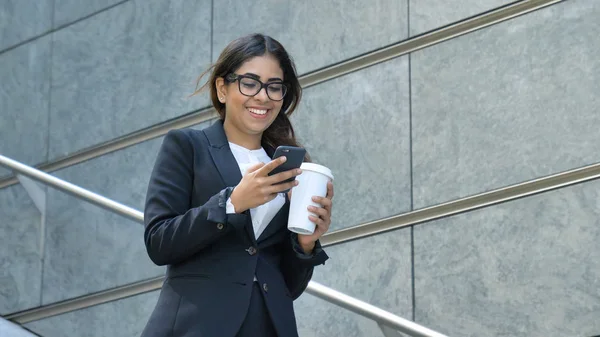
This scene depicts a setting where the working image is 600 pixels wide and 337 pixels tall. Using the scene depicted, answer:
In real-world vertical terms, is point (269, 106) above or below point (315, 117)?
below

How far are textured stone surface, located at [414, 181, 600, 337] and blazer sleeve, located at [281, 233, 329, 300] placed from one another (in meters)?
1.37

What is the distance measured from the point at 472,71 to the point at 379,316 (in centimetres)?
118

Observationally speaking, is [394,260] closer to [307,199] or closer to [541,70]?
[541,70]

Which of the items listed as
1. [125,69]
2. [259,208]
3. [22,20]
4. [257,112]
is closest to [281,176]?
[259,208]

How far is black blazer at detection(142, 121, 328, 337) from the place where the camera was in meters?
2.76

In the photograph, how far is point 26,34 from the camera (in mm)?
6895

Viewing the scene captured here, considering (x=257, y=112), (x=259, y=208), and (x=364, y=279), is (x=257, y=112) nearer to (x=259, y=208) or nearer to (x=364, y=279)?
(x=259, y=208)

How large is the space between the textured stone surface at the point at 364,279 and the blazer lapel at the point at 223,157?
4.47 ft

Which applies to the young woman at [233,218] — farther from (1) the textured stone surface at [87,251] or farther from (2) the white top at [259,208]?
(1) the textured stone surface at [87,251]

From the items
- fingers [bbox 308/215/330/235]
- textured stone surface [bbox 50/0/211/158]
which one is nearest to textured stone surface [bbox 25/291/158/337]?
textured stone surface [bbox 50/0/211/158]

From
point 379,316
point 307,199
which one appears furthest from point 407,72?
point 307,199

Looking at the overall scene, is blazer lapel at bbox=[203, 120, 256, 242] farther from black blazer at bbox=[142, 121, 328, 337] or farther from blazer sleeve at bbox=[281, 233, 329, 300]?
blazer sleeve at bbox=[281, 233, 329, 300]

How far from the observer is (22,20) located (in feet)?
22.9

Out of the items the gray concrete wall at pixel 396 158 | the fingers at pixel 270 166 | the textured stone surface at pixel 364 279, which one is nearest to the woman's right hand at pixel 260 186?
the fingers at pixel 270 166
